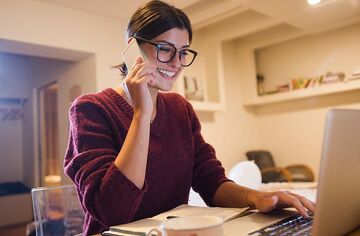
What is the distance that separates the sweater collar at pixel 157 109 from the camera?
36.8 inches

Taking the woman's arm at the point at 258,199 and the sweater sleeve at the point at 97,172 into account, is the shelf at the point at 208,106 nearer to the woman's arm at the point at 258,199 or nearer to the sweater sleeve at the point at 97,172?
the woman's arm at the point at 258,199

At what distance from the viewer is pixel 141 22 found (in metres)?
0.93

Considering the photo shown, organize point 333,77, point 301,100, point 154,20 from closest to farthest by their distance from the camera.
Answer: point 154,20, point 333,77, point 301,100

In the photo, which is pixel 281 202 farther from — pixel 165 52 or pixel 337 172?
pixel 165 52

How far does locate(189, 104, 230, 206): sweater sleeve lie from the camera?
1.02m

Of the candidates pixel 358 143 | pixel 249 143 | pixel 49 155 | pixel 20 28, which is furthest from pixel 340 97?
pixel 49 155

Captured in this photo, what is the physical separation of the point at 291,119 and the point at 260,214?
356 centimetres

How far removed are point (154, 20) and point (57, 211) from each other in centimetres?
82

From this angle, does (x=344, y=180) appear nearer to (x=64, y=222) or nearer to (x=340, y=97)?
(x=64, y=222)

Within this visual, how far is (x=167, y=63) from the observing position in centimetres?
92

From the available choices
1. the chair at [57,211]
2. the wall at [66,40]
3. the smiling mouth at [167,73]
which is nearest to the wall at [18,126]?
the wall at [66,40]

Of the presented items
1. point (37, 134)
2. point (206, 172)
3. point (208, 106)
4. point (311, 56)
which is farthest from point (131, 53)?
point (37, 134)

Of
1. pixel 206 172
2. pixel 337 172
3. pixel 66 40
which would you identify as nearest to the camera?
pixel 337 172

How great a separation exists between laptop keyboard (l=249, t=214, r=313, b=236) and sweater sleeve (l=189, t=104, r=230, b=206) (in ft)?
0.95
